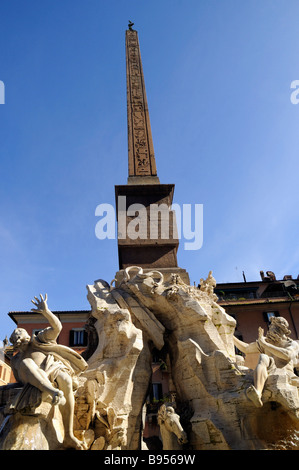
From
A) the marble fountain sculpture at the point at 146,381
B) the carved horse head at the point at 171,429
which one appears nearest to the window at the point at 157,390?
the marble fountain sculpture at the point at 146,381

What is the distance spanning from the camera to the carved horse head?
4641 millimetres

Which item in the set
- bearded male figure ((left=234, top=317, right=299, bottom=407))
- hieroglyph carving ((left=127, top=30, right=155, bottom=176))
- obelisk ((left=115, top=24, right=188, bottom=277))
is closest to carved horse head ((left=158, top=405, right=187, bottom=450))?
bearded male figure ((left=234, top=317, right=299, bottom=407))

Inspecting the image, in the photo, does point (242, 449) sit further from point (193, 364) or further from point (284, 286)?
point (284, 286)

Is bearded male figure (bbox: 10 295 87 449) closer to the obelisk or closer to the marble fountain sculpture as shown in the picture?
the marble fountain sculpture

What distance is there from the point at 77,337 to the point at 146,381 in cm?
1186

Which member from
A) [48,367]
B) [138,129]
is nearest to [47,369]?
[48,367]

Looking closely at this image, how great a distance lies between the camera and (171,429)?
4715 mm

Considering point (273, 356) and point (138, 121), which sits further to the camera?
point (138, 121)

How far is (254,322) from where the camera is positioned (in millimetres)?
17156

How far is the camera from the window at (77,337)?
1644cm

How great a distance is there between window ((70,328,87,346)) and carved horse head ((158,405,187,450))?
40.0 ft

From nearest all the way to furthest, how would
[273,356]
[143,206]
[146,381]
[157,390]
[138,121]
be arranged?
1. [146,381]
2. [273,356]
3. [143,206]
4. [138,121]
5. [157,390]

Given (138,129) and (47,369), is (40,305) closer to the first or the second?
(47,369)

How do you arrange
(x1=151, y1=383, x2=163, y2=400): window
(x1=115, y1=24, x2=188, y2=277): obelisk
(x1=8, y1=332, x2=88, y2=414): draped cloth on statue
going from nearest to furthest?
(x1=8, y1=332, x2=88, y2=414): draped cloth on statue < (x1=115, y1=24, x2=188, y2=277): obelisk < (x1=151, y1=383, x2=163, y2=400): window
